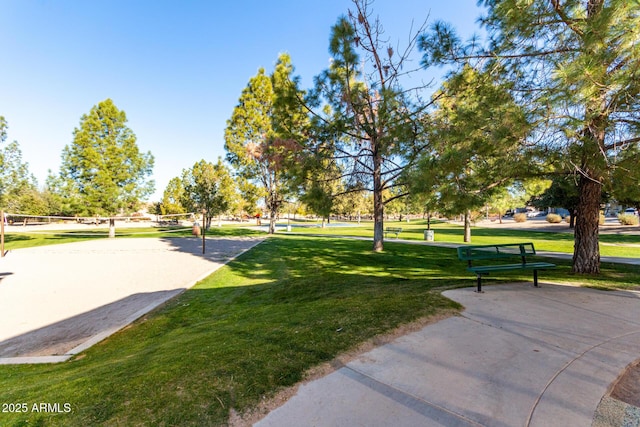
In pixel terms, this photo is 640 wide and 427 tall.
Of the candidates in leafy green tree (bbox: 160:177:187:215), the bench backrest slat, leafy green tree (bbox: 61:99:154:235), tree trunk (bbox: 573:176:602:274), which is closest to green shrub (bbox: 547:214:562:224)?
tree trunk (bbox: 573:176:602:274)

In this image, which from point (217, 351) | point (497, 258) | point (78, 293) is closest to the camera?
point (217, 351)

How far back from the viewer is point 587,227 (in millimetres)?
6977

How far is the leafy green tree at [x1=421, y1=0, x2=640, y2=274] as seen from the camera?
12.5ft

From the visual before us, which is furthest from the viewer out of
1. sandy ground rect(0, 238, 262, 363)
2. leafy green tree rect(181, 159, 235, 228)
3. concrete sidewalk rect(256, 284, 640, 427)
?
leafy green tree rect(181, 159, 235, 228)

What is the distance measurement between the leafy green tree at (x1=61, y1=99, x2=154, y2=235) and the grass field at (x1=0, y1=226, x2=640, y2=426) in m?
21.0

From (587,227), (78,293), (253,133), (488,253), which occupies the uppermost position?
(253,133)

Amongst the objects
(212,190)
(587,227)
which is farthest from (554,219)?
(212,190)

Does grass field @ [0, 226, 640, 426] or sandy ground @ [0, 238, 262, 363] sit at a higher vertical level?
grass field @ [0, 226, 640, 426]

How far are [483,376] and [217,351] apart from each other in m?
2.67

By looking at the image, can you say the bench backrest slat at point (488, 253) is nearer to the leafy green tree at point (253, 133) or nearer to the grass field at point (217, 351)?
the grass field at point (217, 351)

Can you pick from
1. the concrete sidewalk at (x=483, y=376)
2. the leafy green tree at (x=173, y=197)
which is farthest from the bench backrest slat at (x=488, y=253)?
the leafy green tree at (x=173, y=197)

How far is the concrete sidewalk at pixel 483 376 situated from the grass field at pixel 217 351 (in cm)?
38

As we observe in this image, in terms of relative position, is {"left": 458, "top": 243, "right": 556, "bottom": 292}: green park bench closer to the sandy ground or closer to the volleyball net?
the sandy ground

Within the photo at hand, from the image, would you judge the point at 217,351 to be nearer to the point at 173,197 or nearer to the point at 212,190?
the point at 212,190
